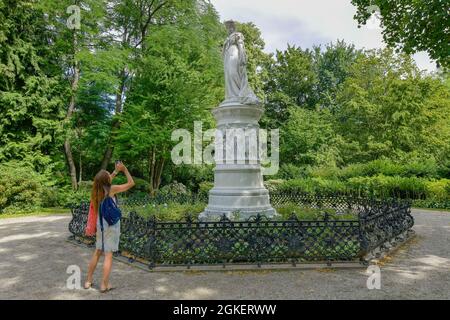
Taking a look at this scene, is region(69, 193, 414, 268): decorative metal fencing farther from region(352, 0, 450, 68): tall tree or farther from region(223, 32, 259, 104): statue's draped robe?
region(352, 0, 450, 68): tall tree

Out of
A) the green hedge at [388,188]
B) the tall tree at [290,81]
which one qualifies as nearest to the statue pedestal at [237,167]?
the green hedge at [388,188]

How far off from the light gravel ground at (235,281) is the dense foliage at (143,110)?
1189 centimetres

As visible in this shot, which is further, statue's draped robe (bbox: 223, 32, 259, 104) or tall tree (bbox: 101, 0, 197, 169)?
tall tree (bbox: 101, 0, 197, 169)

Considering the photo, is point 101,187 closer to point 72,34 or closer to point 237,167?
point 237,167

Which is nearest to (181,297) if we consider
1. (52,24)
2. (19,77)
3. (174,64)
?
(174,64)

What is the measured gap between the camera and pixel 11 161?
72.2 ft

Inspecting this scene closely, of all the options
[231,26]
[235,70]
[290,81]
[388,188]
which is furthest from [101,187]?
[290,81]

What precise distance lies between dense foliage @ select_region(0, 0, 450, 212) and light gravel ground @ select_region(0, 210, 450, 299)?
39.0 ft

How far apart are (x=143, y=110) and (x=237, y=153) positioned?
14563mm

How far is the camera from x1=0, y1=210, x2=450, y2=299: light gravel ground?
18.3ft

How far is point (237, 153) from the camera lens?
9.88m

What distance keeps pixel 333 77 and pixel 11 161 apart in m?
37.9

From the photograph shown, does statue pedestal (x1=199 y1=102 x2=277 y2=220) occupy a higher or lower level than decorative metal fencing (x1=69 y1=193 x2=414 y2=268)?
higher
